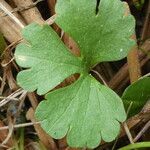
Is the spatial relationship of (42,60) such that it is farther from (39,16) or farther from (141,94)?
(141,94)

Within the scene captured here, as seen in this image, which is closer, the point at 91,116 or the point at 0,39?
the point at 91,116

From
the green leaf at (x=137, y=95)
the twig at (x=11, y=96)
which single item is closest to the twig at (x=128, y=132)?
the green leaf at (x=137, y=95)

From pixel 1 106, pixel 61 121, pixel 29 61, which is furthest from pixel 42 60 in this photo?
pixel 1 106

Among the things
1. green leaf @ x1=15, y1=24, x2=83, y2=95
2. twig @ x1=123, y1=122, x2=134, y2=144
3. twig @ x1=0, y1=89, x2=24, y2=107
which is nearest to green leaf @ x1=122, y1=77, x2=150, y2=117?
twig @ x1=123, y1=122, x2=134, y2=144

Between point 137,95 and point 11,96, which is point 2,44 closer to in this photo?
point 11,96

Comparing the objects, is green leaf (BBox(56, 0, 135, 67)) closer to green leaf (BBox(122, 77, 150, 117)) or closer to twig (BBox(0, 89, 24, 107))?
green leaf (BBox(122, 77, 150, 117))

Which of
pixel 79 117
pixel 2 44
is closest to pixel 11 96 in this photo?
pixel 2 44
